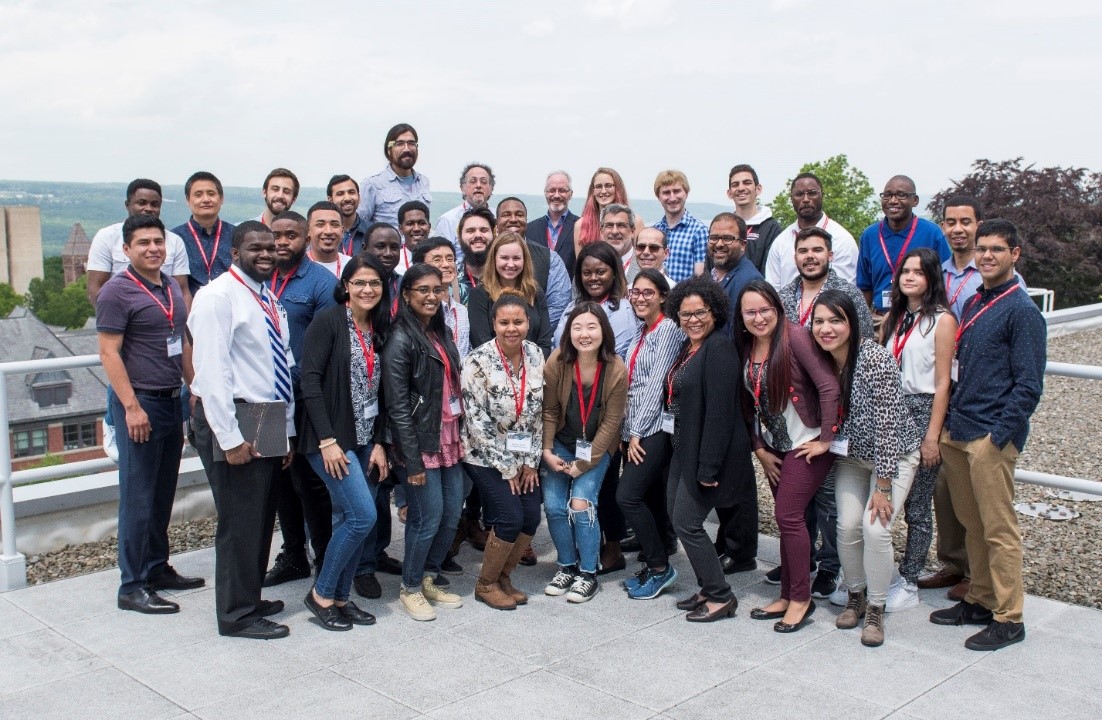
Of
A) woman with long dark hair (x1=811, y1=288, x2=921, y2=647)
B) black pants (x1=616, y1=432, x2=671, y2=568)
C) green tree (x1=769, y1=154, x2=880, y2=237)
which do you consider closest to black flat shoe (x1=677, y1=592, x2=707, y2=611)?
black pants (x1=616, y1=432, x2=671, y2=568)

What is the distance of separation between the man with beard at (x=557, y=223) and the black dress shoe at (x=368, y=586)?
2.50 meters

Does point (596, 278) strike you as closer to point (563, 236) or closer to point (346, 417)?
point (563, 236)

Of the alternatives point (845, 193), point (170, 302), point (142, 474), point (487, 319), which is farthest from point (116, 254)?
point (845, 193)

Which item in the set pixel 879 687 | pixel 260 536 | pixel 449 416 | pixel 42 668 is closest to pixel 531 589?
pixel 449 416

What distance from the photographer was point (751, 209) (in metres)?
7.24

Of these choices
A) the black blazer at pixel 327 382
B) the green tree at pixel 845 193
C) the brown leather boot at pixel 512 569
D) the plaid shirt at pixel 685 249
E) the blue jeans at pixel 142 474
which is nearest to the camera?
Result: the black blazer at pixel 327 382

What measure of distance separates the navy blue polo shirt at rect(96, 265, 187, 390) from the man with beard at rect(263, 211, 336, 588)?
533mm

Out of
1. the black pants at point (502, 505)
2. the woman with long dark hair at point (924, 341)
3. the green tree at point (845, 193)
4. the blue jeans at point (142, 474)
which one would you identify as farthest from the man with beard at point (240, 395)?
the green tree at point (845, 193)

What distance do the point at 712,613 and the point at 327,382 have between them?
221 cm

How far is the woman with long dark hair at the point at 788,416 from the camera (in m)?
4.94

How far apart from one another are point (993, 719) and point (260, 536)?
10.8 ft

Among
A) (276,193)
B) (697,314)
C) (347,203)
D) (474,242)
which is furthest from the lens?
(347,203)

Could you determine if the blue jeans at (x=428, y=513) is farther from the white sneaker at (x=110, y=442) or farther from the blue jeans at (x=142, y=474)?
the white sneaker at (x=110, y=442)

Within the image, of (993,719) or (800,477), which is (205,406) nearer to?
(800,477)
